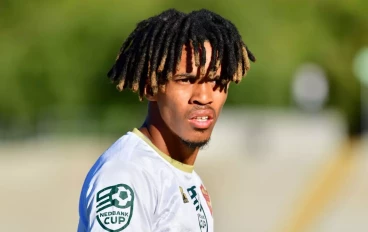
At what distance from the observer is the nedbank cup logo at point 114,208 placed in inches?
144

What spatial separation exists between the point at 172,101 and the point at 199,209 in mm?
468

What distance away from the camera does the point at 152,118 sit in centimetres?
427

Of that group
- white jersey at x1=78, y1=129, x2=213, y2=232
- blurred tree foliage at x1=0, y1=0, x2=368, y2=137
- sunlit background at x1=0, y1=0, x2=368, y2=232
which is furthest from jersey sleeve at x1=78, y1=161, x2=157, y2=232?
blurred tree foliage at x1=0, y1=0, x2=368, y2=137

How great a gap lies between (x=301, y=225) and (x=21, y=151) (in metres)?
19.8

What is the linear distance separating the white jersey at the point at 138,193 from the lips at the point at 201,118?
0.59 ft

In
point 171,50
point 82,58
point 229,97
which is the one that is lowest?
point 229,97

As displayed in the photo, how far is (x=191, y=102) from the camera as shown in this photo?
411 cm

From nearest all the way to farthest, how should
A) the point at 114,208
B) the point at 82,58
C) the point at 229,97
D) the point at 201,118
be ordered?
1. the point at 114,208
2. the point at 201,118
3. the point at 82,58
4. the point at 229,97

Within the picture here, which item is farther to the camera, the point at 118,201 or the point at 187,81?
the point at 187,81

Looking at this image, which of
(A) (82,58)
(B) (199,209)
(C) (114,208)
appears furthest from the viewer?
(A) (82,58)

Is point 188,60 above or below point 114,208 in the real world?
above

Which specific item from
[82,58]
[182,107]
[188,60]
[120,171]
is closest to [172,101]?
[182,107]

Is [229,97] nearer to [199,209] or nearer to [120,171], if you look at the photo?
[199,209]

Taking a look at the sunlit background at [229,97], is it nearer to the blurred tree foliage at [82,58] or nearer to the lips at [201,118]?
the blurred tree foliage at [82,58]
